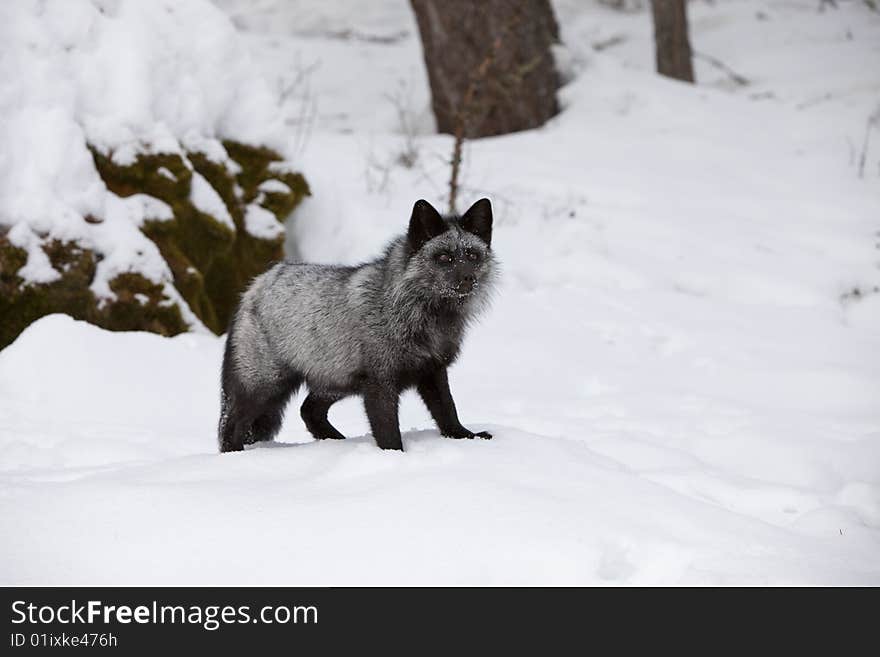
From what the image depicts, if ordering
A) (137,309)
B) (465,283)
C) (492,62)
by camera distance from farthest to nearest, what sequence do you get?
(492,62) < (137,309) < (465,283)

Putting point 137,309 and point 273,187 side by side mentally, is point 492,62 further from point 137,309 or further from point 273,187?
point 137,309

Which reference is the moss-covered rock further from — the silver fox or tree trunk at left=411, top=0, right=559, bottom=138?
tree trunk at left=411, top=0, right=559, bottom=138

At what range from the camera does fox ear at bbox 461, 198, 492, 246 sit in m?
4.93

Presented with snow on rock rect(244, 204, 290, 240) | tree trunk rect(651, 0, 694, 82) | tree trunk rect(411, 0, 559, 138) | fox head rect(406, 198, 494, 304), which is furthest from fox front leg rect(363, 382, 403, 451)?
tree trunk rect(651, 0, 694, 82)

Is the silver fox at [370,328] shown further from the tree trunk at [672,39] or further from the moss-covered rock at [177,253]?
the tree trunk at [672,39]

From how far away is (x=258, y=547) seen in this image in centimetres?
353

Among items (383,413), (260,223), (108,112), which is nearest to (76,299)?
(108,112)

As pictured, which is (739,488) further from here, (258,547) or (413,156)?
(413,156)

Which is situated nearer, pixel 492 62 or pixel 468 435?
pixel 468 435

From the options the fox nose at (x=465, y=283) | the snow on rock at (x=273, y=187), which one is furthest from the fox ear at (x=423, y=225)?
the snow on rock at (x=273, y=187)

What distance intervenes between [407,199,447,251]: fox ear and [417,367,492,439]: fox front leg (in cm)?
72

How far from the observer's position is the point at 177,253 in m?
7.90

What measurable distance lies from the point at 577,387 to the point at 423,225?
312 centimetres
